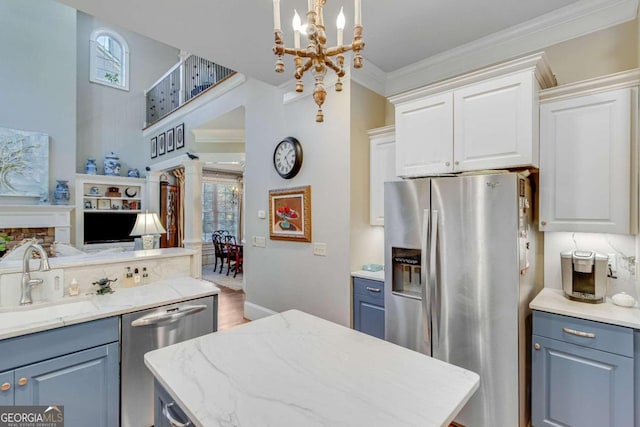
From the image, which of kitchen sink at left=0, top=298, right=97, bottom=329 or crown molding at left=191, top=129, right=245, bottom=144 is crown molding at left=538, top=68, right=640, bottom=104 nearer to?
kitchen sink at left=0, top=298, right=97, bottom=329

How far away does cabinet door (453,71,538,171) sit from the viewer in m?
1.99

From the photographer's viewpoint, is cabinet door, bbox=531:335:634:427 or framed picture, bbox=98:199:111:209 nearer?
cabinet door, bbox=531:335:634:427

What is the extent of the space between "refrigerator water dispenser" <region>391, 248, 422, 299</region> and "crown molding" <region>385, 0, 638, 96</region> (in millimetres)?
1852

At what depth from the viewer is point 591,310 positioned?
1823mm

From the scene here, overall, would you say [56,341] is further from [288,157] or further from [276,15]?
[288,157]

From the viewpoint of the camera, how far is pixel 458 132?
90.0 inches

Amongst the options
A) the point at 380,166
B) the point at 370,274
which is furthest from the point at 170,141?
the point at 370,274

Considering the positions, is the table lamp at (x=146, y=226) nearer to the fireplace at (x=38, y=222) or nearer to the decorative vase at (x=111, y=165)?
the fireplace at (x=38, y=222)

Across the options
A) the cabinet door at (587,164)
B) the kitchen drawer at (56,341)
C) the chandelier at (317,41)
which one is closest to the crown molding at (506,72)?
the cabinet door at (587,164)

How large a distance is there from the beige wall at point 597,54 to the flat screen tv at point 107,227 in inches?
337

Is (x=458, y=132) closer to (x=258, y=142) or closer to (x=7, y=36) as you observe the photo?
(x=258, y=142)

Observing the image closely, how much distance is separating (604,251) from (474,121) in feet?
4.26

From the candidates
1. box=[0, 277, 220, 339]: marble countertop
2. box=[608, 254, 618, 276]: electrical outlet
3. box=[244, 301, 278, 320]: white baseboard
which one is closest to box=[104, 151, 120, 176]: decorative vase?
box=[244, 301, 278, 320]: white baseboard

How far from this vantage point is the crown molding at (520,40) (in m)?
2.18
